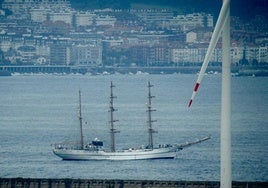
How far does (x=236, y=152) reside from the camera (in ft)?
117

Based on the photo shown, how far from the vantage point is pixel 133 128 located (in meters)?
44.2

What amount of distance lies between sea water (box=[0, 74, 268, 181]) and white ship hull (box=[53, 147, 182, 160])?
0.92 feet

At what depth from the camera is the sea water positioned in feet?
105

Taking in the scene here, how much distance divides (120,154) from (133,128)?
8.45 m

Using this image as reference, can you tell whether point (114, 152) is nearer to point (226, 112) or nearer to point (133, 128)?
point (133, 128)

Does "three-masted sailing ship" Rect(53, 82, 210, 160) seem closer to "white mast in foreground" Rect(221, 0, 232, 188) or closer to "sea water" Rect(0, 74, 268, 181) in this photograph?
"sea water" Rect(0, 74, 268, 181)

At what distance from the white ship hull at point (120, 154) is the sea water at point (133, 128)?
0.28m

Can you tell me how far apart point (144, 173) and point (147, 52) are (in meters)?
71.5

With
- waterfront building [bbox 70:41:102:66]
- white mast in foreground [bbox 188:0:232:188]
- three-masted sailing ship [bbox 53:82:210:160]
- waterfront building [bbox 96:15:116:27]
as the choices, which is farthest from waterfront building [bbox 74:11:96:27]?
white mast in foreground [bbox 188:0:232:188]

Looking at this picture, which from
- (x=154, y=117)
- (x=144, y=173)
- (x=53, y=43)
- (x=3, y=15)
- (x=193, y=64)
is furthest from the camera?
(x=3, y=15)

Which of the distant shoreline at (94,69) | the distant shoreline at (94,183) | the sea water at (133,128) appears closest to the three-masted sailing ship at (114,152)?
the sea water at (133,128)

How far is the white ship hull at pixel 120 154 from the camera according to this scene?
35.8 metres

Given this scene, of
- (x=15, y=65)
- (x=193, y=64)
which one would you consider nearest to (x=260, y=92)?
(x=193, y=64)

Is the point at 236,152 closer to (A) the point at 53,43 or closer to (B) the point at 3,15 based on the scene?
(A) the point at 53,43
